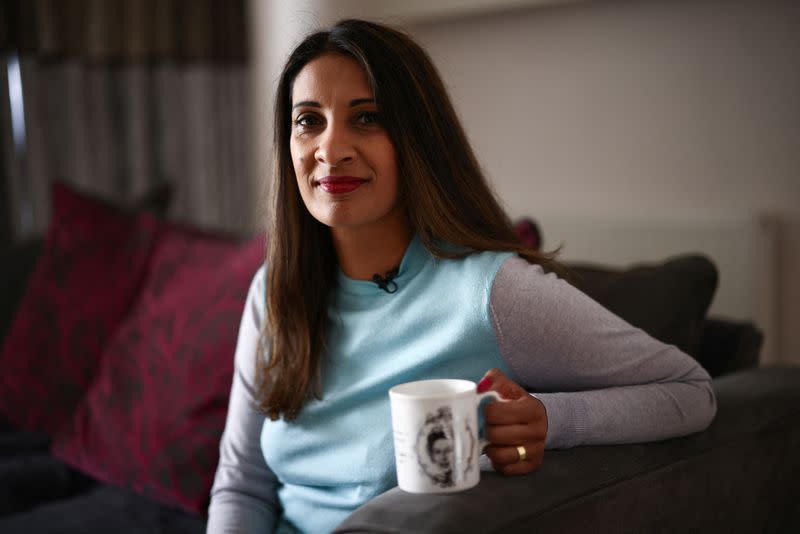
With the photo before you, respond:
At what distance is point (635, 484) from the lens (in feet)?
3.53

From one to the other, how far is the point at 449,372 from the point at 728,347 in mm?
589

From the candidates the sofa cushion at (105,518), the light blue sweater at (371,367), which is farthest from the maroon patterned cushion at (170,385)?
the light blue sweater at (371,367)

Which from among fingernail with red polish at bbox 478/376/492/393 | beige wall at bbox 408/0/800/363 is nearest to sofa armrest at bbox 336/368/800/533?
fingernail with red polish at bbox 478/376/492/393

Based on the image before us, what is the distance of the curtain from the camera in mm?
3010

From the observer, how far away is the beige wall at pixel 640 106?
2.25 metres

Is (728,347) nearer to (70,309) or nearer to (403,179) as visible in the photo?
(403,179)

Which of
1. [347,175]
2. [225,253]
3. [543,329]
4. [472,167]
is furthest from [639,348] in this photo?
[225,253]

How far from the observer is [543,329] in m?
1.11

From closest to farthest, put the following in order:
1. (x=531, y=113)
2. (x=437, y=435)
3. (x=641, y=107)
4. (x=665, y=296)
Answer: (x=437, y=435)
(x=665, y=296)
(x=641, y=107)
(x=531, y=113)

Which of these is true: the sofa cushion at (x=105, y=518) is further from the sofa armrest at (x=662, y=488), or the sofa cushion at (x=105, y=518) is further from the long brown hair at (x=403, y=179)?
the sofa armrest at (x=662, y=488)

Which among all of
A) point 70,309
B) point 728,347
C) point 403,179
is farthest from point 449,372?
point 70,309

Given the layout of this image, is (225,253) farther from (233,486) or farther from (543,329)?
(543,329)

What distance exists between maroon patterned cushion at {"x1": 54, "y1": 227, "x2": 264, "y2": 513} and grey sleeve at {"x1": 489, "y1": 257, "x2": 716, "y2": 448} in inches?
27.6

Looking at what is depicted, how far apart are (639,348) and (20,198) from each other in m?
2.45
